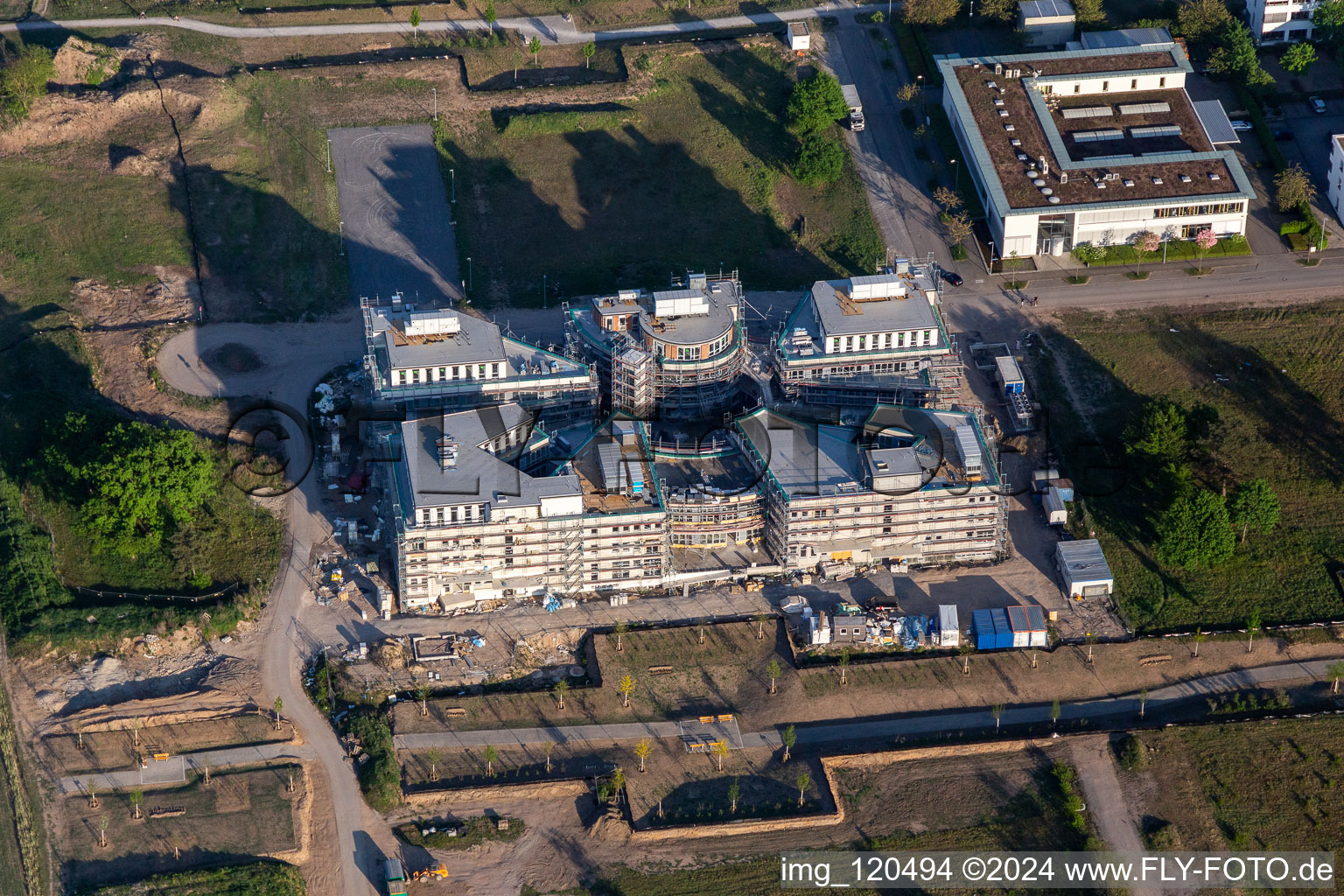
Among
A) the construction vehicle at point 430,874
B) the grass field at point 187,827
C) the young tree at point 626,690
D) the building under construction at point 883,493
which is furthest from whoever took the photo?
the building under construction at point 883,493

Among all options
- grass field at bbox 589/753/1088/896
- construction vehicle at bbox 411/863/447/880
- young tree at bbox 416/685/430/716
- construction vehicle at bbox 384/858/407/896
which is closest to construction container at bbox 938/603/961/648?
grass field at bbox 589/753/1088/896

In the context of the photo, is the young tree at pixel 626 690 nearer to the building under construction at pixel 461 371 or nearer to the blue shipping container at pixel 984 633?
the building under construction at pixel 461 371

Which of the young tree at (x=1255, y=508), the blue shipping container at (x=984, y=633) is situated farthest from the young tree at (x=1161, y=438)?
the blue shipping container at (x=984, y=633)

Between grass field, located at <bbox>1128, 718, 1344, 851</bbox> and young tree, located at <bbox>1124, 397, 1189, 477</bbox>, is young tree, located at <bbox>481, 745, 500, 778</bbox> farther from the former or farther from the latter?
young tree, located at <bbox>1124, 397, 1189, 477</bbox>

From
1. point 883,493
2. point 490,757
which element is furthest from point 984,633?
point 490,757

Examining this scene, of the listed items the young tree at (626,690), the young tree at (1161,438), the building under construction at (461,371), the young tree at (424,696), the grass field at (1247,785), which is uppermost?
the building under construction at (461,371)

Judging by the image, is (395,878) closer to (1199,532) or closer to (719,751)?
(719,751)
